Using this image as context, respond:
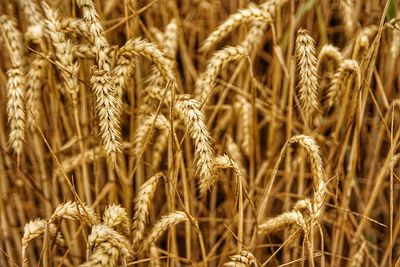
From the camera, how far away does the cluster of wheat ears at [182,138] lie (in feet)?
3.47

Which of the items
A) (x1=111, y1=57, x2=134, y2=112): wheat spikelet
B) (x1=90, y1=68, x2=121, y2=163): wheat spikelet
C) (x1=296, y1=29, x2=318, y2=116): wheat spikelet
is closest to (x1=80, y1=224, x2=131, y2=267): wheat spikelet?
(x1=90, y1=68, x2=121, y2=163): wheat spikelet

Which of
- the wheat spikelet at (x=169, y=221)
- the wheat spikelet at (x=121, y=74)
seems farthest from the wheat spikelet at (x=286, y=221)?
the wheat spikelet at (x=121, y=74)

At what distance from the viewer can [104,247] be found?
865mm

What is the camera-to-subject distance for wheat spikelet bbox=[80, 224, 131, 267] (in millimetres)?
827

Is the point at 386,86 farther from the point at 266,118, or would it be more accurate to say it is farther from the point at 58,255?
the point at 58,255

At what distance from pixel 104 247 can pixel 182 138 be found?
1.26 ft

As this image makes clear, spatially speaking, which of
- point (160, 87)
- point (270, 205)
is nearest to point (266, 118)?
point (270, 205)

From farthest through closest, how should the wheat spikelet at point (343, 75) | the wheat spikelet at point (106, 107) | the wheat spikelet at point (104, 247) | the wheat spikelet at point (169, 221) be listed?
1. the wheat spikelet at point (343, 75)
2. the wheat spikelet at point (169, 221)
3. the wheat spikelet at point (106, 107)
4. the wheat spikelet at point (104, 247)

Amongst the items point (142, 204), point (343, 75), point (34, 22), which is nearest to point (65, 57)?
point (34, 22)

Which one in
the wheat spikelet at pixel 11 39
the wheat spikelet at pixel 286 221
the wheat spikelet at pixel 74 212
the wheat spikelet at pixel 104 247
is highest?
the wheat spikelet at pixel 11 39

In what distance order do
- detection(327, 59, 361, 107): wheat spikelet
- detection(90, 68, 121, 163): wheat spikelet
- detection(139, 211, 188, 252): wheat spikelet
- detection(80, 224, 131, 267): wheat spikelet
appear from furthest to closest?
1. detection(327, 59, 361, 107): wheat spikelet
2. detection(139, 211, 188, 252): wheat spikelet
3. detection(90, 68, 121, 163): wheat spikelet
4. detection(80, 224, 131, 267): wheat spikelet

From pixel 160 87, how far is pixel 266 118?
0.53m

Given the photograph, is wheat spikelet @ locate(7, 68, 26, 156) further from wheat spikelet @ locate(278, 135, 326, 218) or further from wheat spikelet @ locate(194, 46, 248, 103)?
wheat spikelet @ locate(278, 135, 326, 218)

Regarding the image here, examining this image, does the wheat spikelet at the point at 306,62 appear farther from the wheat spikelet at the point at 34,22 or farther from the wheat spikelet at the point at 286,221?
the wheat spikelet at the point at 34,22
